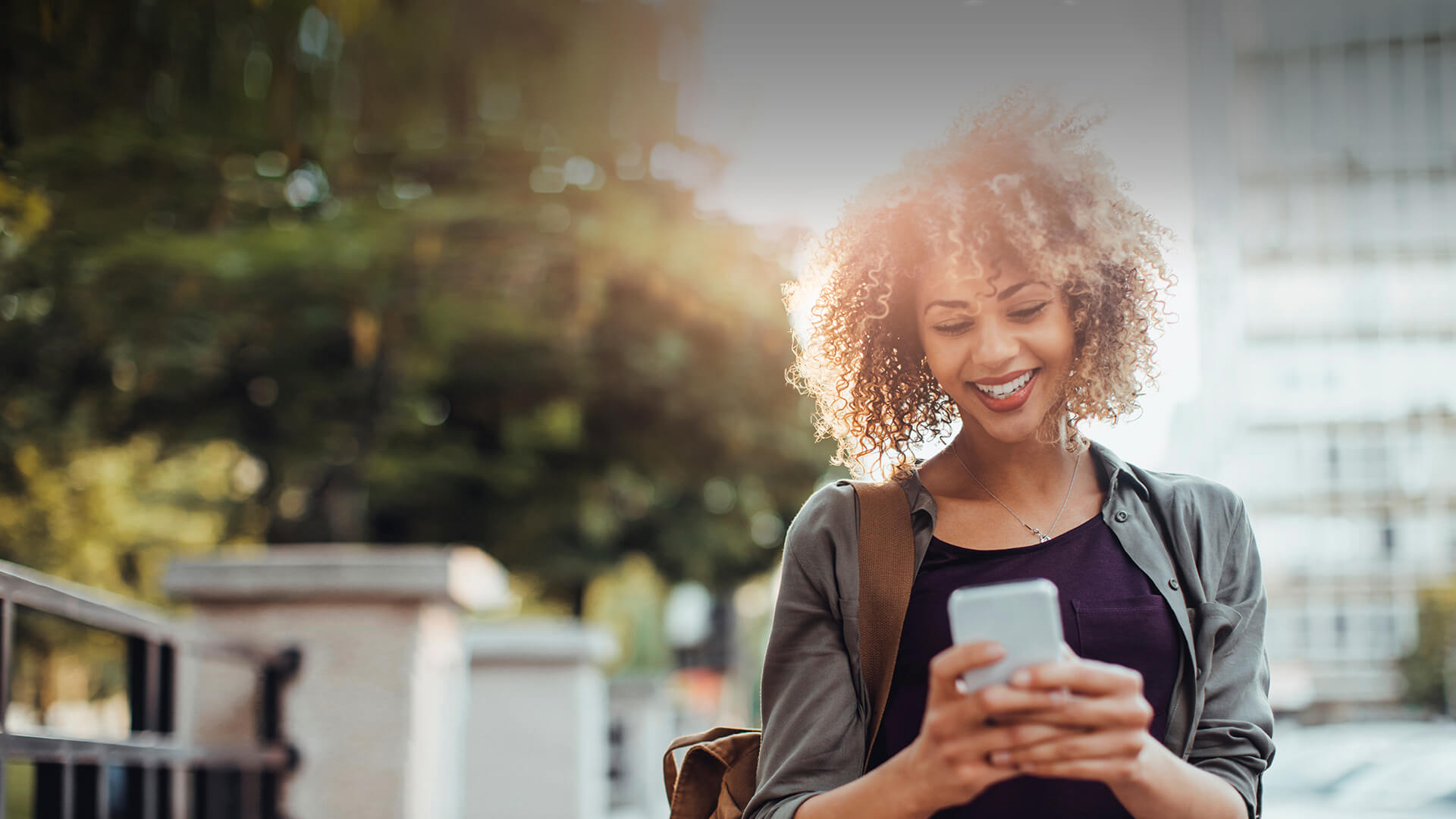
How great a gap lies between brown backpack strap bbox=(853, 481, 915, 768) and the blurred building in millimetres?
21626

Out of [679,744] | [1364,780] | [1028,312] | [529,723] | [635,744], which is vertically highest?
[1028,312]

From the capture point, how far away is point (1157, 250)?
5.58 ft

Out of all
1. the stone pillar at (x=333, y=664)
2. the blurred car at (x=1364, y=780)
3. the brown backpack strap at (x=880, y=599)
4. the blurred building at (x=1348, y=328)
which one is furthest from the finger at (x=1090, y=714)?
the blurred building at (x=1348, y=328)

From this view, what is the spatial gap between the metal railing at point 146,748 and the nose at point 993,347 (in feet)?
6.81

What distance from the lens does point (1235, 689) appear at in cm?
156

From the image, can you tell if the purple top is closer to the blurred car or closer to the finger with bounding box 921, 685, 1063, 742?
the finger with bounding box 921, 685, 1063, 742

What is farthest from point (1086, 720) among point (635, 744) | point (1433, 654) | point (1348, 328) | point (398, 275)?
point (1433, 654)

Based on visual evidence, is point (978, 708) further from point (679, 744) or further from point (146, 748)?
point (146, 748)

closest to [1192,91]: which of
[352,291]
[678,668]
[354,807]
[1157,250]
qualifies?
[1157,250]

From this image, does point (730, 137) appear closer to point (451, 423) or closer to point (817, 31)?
point (817, 31)

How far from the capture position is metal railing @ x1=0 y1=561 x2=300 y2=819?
265 cm

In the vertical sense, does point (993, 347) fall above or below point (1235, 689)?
above

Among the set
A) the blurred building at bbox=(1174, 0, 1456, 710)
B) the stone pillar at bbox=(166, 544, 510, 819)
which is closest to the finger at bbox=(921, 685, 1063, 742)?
the stone pillar at bbox=(166, 544, 510, 819)

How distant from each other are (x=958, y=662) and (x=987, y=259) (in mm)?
592
